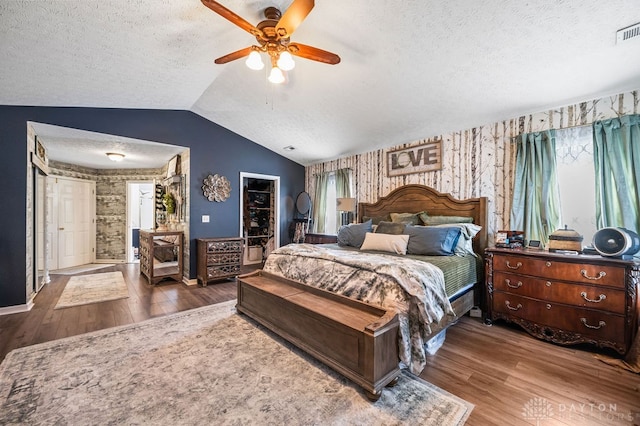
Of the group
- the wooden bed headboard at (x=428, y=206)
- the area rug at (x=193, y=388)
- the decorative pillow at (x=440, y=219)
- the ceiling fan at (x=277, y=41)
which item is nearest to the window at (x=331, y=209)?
the wooden bed headboard at (x=428, y=206)

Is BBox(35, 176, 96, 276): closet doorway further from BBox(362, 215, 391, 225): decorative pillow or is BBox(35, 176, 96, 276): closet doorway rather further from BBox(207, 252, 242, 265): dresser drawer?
BBox(362, 215, 391, 225): decorative pillow

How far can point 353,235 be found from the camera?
3818mm

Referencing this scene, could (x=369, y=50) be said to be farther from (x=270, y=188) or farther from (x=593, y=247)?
(x=270, y=188)

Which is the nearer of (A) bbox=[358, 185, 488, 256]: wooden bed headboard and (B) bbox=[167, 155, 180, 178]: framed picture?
(A) bbox=[358, 185, 488, 256]: wooden bed headboard

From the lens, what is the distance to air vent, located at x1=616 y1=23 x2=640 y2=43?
1.95 meters

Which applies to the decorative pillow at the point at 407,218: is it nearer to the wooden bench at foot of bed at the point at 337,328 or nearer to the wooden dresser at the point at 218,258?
the wooden bench at foot of bed at the point at 337,328

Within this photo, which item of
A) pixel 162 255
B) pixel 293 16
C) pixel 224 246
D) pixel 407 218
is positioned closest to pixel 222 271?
A: pixel 224 246

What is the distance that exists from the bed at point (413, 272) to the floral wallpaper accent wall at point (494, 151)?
0.17 m

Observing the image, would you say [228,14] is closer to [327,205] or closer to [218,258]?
[218,258]

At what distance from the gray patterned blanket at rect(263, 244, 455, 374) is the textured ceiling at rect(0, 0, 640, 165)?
6.53ft

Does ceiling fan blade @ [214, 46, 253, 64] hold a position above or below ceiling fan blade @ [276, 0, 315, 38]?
below

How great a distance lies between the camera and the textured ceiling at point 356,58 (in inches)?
80.5

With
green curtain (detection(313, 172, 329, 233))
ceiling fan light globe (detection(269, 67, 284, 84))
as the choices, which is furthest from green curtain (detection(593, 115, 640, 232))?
green curtain (detection(313, 172, 329, 233))

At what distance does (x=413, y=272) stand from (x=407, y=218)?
2013 millimetres
